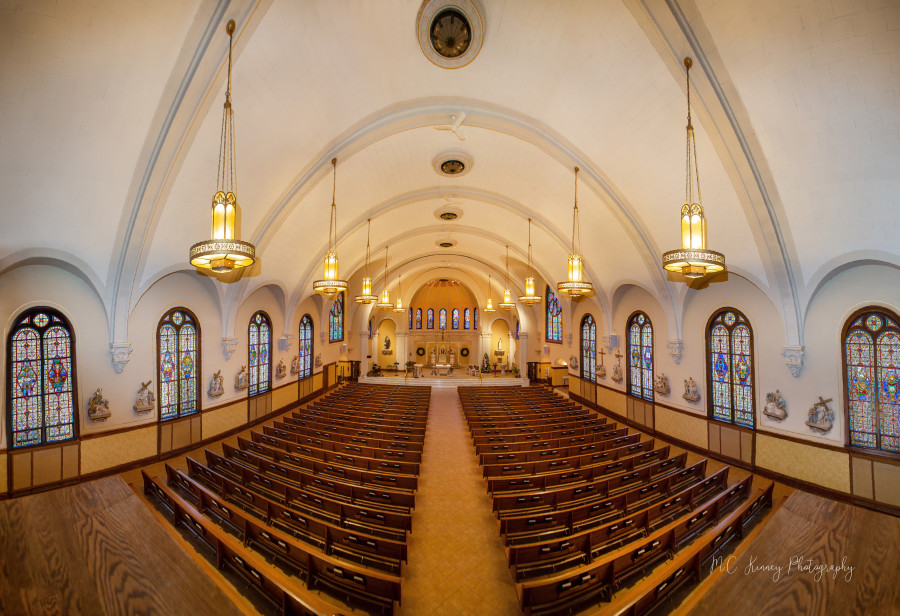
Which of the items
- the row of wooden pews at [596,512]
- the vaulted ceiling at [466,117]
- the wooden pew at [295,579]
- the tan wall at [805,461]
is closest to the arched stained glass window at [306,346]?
the vaulted ceiling at [466,117]

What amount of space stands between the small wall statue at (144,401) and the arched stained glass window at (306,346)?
310 inches

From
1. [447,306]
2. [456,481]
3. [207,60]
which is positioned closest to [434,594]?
[456,481]

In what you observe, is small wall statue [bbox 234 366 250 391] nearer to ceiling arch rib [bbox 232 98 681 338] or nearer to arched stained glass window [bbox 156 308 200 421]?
arched stained glass window [bbox 156 308 200 421]

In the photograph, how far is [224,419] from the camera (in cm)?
1228

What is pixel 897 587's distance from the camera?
2107mm

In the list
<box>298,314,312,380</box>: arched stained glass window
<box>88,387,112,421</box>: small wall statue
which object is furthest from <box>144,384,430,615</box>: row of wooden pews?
<box>298,314,312,380</box>: arched stained glass window

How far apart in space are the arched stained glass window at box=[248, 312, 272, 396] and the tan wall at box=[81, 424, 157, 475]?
4.14 metres

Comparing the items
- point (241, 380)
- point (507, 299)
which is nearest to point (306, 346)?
point (241, 380)

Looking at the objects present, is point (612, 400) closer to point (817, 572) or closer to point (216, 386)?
point (817, 572)

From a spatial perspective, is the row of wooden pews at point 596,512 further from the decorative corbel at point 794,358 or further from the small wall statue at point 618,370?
the small wall statue at point 618,370

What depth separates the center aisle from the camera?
4641 millimetres

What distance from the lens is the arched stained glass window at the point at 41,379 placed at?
779cm

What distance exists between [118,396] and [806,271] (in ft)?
59.2

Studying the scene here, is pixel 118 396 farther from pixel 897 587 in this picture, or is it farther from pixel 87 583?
pixel 897 587
